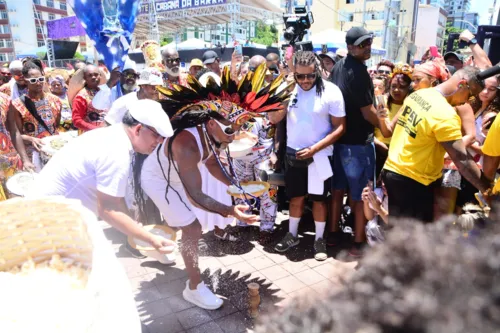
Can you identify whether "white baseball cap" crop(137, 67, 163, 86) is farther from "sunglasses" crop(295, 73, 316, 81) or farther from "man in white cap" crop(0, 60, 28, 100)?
"man in white cap" crop(0, 60, 28, 100)

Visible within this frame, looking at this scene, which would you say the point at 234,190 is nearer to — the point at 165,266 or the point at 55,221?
the point at 165,266

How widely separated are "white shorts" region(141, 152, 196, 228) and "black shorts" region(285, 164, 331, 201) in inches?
49.0

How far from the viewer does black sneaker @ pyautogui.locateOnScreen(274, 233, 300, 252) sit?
12.3ft

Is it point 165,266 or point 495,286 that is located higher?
point 495,286

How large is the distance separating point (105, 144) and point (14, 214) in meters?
0.67

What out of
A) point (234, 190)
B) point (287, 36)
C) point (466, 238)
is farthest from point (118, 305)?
point (287, 36)

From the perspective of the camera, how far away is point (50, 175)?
2105mm

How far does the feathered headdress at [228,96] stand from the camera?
2.62m

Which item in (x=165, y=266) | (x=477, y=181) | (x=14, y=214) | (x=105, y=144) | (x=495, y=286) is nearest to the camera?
(x=495, y=286)

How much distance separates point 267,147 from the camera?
418 centimetres

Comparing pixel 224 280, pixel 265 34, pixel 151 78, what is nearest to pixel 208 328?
pixel 224 280

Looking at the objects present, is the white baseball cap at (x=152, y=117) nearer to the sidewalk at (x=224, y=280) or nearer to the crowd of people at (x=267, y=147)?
the crowd of people at (x=267, y=147)

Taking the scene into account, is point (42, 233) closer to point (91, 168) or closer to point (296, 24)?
point (91, 168)

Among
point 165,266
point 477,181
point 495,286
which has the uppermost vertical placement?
point 495,286
